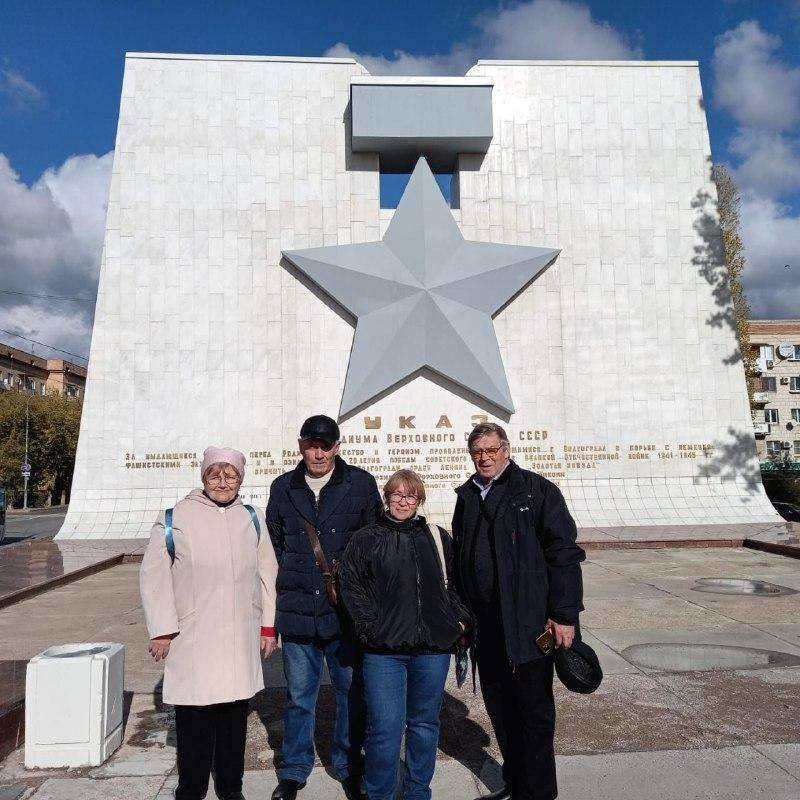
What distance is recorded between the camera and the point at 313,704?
3490 mm

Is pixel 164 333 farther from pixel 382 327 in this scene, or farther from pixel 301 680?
pixel 301 680

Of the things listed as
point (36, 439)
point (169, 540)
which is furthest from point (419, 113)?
point (36, 439)

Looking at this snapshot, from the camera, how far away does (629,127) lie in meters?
16.7

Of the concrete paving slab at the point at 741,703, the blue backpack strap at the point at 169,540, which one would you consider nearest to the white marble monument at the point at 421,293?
the concrete paving slab at the point at 741,703

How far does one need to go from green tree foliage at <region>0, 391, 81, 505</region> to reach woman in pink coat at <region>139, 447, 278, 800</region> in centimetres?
3634

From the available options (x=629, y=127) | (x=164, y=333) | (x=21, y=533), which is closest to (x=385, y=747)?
(x=164, y=333)

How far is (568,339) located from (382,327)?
418cm

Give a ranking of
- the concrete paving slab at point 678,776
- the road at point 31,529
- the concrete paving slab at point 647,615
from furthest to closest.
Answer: the road at point 31,529
the concrete paving slab at point 647,615
the concrete paving slab at point 678,776

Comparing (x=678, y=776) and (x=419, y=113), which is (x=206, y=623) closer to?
(x=678, y=776)

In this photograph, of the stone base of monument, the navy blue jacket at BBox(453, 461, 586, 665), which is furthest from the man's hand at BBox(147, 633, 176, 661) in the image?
the navy blue jacket at BBox(453, 461, 586, 665)

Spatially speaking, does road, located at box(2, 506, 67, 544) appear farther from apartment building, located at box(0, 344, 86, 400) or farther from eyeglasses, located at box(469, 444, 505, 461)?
apartment building, located at box(0, 344, 86, 400)

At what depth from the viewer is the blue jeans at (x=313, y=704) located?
3.39 meters

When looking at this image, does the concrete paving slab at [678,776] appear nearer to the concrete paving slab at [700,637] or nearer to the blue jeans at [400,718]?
the blue jeans at [400,718]

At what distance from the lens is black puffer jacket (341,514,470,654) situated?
120 inches
